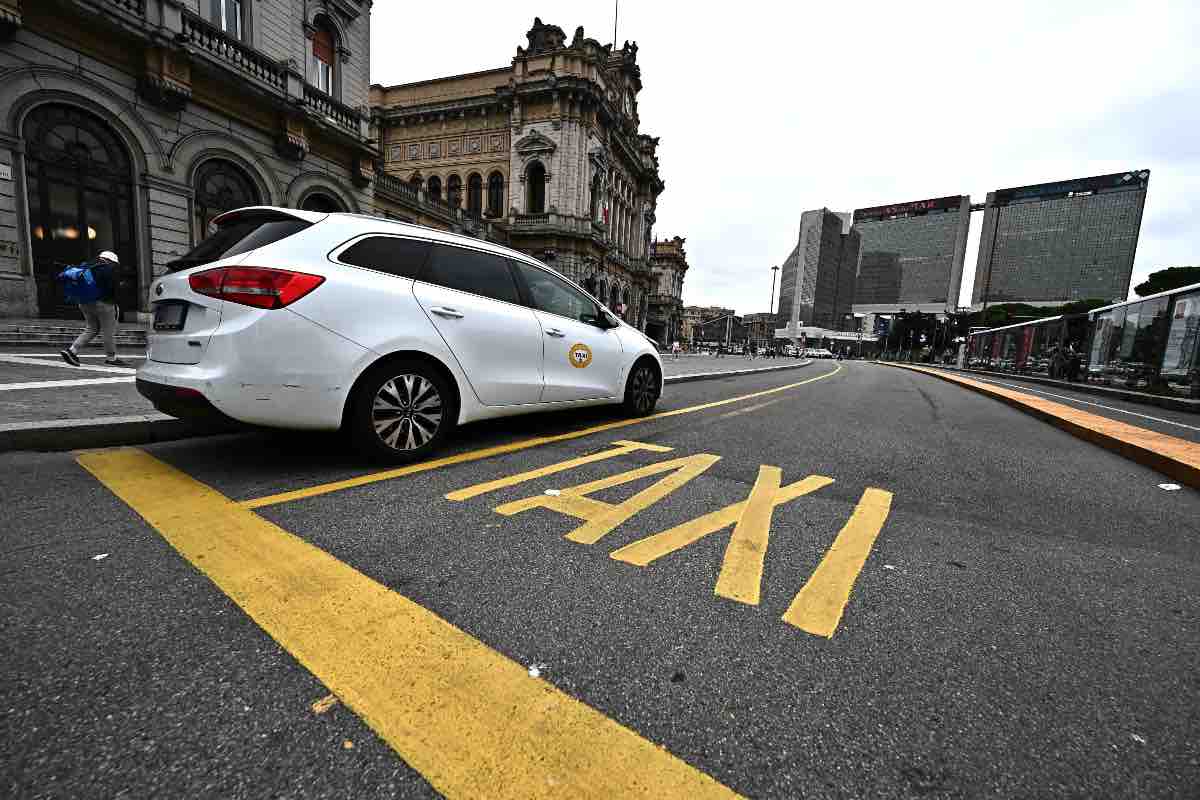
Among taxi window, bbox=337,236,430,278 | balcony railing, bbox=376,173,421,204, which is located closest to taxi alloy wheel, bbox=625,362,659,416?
taxi window, bbox=337,236,430,278

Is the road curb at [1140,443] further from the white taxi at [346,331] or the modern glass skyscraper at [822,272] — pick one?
the modern glass skyscraper at [822,272]

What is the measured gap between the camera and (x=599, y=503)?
2.68m

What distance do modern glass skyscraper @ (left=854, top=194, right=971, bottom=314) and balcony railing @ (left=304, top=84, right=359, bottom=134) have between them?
124363mm

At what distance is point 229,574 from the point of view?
1.77 metres

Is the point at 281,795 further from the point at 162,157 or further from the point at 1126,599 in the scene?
the point at 162,157

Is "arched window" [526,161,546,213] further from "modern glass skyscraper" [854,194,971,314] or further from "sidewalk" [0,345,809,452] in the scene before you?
"modern glass skyscraper" [854,194,971,314]

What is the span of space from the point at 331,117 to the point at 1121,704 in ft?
69.1

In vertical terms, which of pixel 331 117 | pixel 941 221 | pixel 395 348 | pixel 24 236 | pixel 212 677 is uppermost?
pixel 941 221

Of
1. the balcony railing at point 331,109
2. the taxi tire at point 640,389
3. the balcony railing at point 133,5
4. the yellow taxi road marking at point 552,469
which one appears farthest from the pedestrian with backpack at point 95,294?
the balcony railing at point 331,109

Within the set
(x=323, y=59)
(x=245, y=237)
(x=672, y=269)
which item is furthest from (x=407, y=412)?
(x=672, y=269)

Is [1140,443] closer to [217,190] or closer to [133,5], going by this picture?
[217,190]

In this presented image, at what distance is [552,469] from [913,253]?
501 ft

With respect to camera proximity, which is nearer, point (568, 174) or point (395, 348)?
point (395, 348)

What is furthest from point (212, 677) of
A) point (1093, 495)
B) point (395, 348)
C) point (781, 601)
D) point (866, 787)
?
point (1093, 495)
